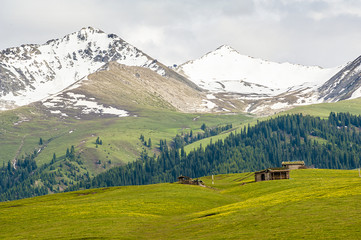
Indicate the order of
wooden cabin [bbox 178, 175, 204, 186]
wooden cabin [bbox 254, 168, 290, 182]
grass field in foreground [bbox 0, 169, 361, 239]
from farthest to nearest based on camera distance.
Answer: wooden cabin [bbox 178, 175, 204, 186] → wooden cabin [bbox 254, 168, 290, 182] → grass field in foreground [bbox 0, 169, 361, 239]

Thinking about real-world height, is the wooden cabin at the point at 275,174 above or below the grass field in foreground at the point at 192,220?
above

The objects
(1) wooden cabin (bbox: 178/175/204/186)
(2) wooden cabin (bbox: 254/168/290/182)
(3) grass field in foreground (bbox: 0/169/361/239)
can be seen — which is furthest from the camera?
(1) wooden cabin (bbox: 178/175/204/186)

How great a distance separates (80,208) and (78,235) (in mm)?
28874

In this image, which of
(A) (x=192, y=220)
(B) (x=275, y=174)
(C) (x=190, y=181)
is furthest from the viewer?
(C) (x=190, y=181)

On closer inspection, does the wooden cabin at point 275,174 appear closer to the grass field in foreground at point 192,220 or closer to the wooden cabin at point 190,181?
the wooden cabin at point 190,181

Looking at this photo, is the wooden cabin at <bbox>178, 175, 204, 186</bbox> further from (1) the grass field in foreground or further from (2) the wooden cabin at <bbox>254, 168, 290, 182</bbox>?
(1) the grass field in foreground

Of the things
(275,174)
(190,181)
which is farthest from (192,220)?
(190,181)

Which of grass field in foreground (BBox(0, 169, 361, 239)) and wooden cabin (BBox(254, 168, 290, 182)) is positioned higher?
wooden cabin (BBox(254, 168, 290, 182))

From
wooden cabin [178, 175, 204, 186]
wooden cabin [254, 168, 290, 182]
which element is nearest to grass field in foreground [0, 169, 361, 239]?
wooden cabin [254, 168, 290, 182]

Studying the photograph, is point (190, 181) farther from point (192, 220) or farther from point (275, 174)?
point (192, 220)

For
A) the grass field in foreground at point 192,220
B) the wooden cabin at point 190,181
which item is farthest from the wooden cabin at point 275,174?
the grass field in foreground at point 192,220

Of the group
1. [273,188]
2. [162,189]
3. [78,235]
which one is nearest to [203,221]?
[78,235]

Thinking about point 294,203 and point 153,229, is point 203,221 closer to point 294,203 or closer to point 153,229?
point 153,229

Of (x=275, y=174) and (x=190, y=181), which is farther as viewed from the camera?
(x=190, y=181)
